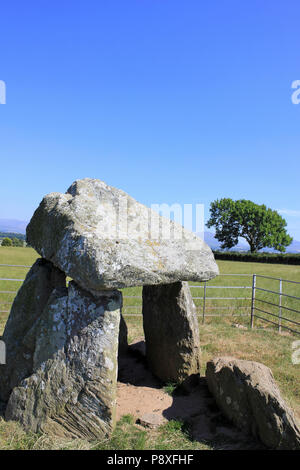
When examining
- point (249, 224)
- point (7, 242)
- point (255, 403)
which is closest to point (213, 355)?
point (255, 403)

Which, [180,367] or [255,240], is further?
[255,240]

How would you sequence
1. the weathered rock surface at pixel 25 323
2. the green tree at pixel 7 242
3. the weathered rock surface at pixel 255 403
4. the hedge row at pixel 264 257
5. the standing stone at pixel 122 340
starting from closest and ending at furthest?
the weathered rock surface at pixel 255 403
the weathered rock surface at pixel 25 323
the standing stone at pixel 122 340
the hedge row at pixel 264 257
the green tree at pixel 7 242

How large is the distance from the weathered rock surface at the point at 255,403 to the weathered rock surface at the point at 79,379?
155 cm

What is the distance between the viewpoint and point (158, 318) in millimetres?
6234

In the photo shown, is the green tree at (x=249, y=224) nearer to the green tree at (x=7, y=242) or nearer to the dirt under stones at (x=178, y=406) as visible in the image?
the green tree at (x=7, y=242)

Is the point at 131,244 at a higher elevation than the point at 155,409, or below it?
higher

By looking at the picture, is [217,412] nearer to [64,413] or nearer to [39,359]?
[64,413]

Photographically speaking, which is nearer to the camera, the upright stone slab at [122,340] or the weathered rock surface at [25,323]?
the weathered rock surface at [25,323]

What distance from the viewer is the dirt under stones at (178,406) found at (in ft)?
14.7

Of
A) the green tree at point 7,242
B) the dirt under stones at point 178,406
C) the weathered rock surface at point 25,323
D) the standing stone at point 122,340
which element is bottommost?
the dirt under stones at point 178,406

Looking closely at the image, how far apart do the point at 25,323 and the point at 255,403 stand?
11.1 feet

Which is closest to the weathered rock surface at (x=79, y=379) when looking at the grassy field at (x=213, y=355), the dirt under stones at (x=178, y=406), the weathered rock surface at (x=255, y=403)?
the grassy field at (x=213, y=355)
